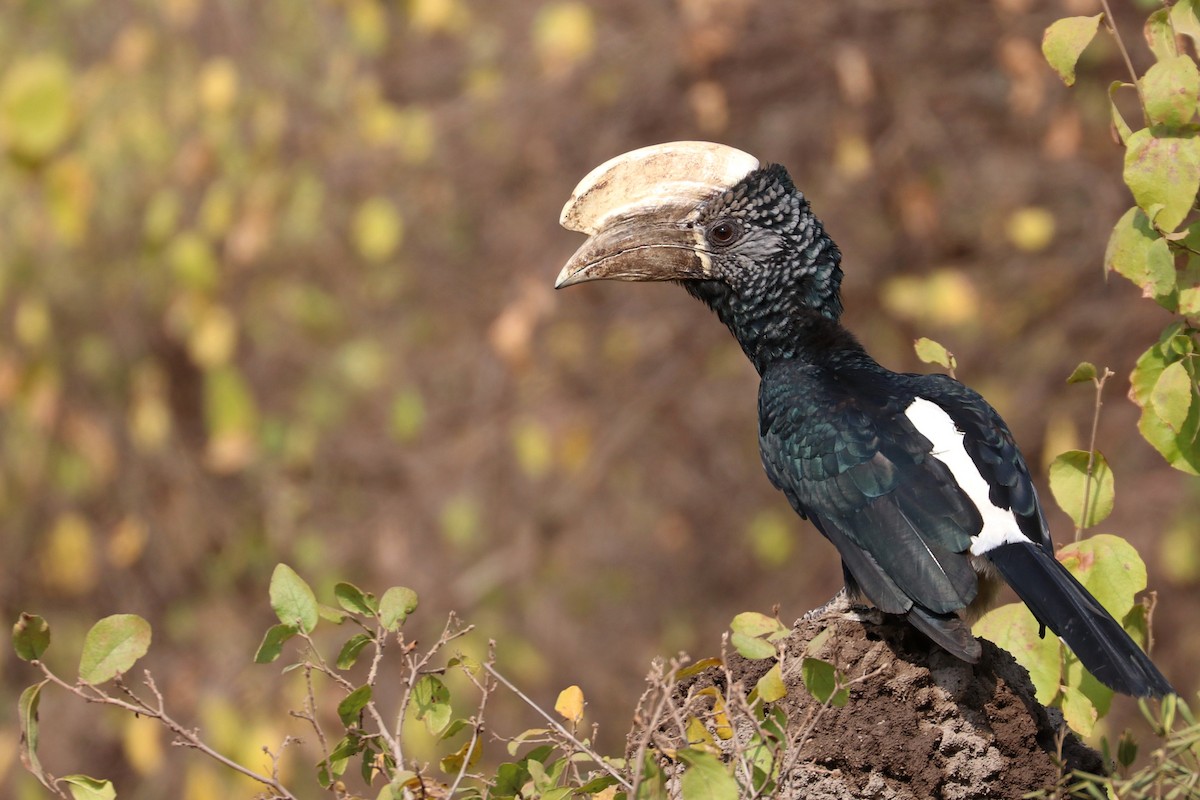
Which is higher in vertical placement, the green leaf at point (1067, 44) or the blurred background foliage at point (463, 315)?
the green leaf at point (1067, 44)

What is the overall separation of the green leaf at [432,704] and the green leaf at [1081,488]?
3.58ft

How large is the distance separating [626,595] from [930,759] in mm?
4498

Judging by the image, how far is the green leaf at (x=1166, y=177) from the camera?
2.33 metres

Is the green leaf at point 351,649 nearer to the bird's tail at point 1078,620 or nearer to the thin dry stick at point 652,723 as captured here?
the thin dry stick at point 652,723

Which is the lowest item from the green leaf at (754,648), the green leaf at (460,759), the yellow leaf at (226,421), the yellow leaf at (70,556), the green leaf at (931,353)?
the yellow leaf at (70,556)

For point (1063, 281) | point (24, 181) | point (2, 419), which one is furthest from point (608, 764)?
point (2, 419)

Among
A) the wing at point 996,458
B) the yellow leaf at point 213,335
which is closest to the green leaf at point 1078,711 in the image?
the wing at point 996,458

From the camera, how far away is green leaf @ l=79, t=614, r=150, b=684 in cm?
198

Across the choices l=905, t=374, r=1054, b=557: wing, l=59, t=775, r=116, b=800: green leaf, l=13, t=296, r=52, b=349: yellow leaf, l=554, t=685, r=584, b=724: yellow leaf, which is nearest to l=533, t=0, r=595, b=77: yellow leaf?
l=13, t=296, r=52, b=349: yellow leaf

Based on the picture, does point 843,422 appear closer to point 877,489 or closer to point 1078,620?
point 877,489

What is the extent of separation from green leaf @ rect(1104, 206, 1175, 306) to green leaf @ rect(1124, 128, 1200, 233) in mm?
52

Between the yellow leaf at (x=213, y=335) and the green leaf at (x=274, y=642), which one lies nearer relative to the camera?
the green leaf at (x=274, y=642)

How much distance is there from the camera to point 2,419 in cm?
639

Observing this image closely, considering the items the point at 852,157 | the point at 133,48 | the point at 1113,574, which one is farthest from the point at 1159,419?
the point at 133,48
